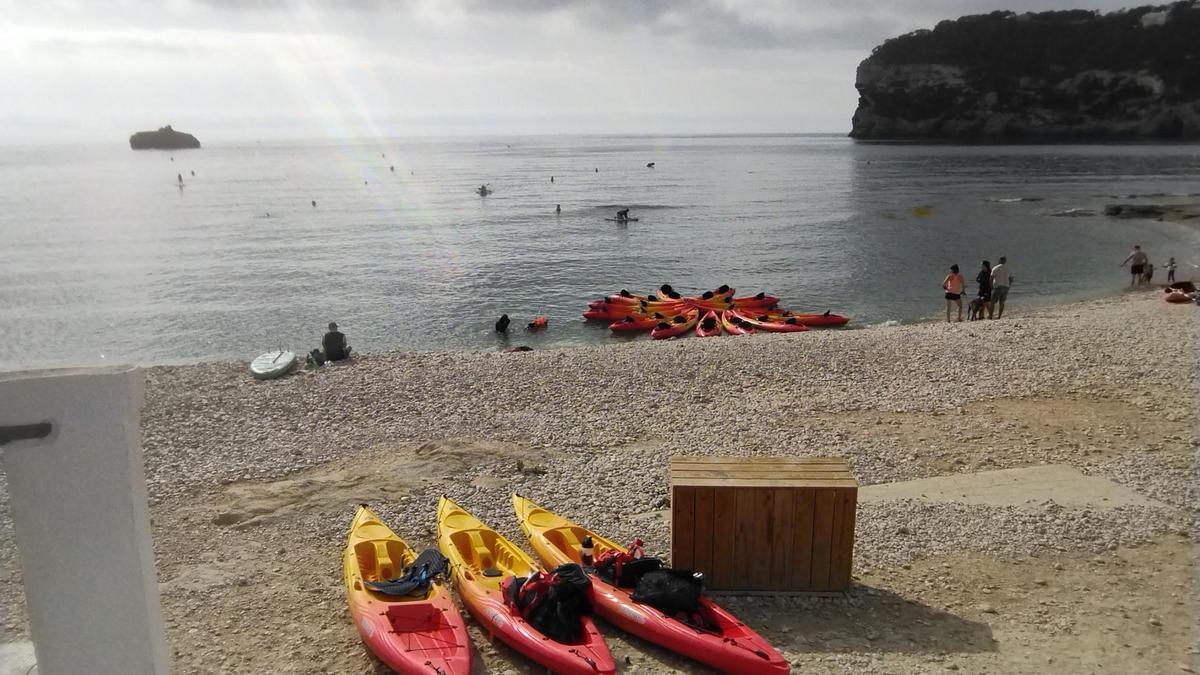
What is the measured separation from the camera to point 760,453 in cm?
1253

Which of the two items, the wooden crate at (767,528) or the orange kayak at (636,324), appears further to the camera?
the orange kayak at (636,324)

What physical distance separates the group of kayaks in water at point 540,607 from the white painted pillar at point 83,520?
4.22 meters

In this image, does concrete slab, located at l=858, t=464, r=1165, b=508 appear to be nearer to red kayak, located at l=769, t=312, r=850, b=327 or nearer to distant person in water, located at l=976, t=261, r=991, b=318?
distant person in water, located at l=976, t=261, r=991, b=318

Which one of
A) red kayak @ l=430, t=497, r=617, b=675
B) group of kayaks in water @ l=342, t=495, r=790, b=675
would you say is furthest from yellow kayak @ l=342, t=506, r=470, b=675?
red kayak @ l=430, t=497, r=617, b=675

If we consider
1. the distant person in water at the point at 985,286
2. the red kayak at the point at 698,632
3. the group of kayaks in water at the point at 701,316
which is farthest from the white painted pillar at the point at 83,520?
the distant person in water at the point at 985,286

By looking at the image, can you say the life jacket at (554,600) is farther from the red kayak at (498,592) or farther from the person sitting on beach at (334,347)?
the person sitting on beach at (334,347)

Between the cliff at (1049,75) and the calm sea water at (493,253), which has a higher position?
the cliff at (1049,75)

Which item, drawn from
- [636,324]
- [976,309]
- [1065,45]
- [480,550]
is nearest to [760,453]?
[480,550]

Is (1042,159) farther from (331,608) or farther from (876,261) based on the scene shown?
(331,608)

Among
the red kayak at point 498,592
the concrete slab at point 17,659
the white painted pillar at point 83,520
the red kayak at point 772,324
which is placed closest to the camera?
the white painted pillar at point 83,520

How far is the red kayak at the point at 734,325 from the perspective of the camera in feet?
84.1

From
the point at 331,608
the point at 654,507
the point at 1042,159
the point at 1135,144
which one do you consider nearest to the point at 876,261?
the point at 654,507

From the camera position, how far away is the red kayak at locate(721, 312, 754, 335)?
84.1 feet

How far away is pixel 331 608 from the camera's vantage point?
8.25 meters
